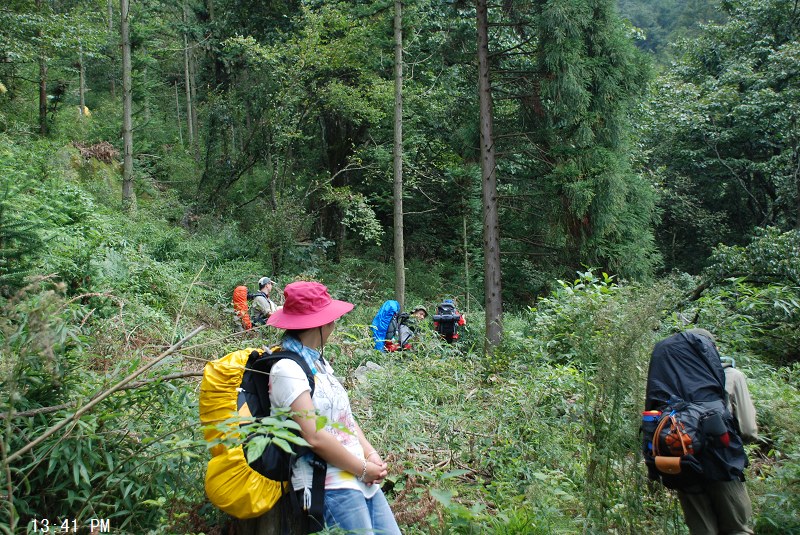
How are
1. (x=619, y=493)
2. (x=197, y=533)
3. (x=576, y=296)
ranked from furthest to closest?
(x=576, y=296) < (x=619, y=493) < (x=197, y=533)

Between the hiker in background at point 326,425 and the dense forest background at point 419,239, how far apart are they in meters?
0.37

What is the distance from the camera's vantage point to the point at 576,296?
706 cm

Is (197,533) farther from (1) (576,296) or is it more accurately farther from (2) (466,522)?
(1) (576,296)

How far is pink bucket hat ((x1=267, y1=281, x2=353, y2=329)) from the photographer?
9.12 feet

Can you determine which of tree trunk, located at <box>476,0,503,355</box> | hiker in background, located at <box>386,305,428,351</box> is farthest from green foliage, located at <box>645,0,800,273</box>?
hiker in background, located at <box>386,305,428,351</box>

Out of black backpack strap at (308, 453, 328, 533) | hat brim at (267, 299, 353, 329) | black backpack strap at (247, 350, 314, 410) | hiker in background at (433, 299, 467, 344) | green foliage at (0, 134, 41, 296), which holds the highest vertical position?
green foliage at (0, 134, 41, 296)

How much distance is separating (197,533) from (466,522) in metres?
1.50

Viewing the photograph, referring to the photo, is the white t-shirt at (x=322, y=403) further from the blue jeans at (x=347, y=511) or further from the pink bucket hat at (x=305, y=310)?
the pink bucket hat at (x=305, y=310)

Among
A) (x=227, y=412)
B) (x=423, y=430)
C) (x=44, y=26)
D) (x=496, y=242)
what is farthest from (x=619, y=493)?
(x=44, y=26)

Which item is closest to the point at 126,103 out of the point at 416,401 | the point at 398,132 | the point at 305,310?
the point at 398,132

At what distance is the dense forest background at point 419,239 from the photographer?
3.09 metres

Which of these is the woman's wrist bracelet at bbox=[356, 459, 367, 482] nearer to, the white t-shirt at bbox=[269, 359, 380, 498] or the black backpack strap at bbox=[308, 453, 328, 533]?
the white t-shirt at bbox=[269, 359, 380, 498]

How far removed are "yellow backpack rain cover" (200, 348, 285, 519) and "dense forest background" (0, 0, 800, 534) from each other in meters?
0.31

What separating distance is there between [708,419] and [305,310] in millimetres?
2325
